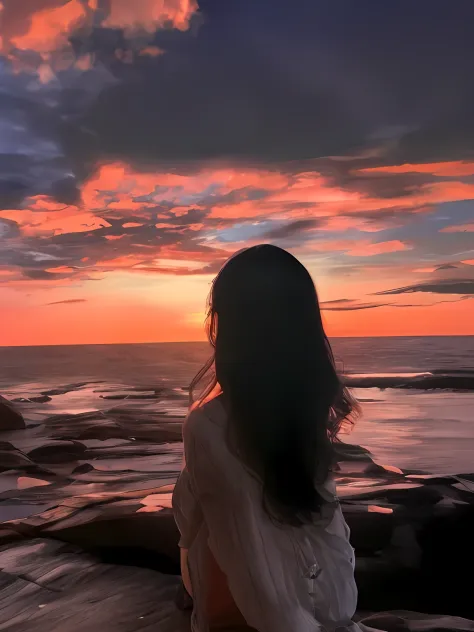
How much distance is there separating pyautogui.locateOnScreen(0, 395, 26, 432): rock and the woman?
Answer: 632cm

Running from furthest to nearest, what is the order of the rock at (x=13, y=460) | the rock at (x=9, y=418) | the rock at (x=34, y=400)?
the rock at (x=34, y=400) → the rock at (x=9, y=418) → the rock at (x=13, y=460)

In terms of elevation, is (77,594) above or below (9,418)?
below

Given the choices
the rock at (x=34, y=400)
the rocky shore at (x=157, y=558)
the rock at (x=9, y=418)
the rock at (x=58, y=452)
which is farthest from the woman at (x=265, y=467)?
the rock at (x=34, y=400)

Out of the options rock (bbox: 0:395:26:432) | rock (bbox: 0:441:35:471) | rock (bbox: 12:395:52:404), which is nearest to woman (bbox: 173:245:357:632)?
rock (bbox: 0:441:35:471)

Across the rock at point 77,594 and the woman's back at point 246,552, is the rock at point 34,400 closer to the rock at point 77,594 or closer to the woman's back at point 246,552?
the rock at point 77,594

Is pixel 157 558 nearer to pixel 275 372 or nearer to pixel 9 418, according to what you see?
pixel 275 372

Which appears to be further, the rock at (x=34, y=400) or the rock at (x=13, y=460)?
the rock at (x=34, y=400)

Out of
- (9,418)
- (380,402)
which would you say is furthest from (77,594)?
(380,402)

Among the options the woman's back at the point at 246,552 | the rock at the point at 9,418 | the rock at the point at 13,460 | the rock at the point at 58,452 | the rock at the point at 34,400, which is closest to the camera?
the woman's back at the point at 246,552

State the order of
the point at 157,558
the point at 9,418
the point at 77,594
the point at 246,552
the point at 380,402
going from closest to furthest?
the point at 246,552, the point at 77,594, the point at 157,558, the point at 9,418, the point at 380,402

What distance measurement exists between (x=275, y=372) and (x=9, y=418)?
6584 millimetres

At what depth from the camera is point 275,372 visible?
1.14m

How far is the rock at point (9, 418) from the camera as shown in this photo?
691cm

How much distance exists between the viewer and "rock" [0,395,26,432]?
6914 mm
